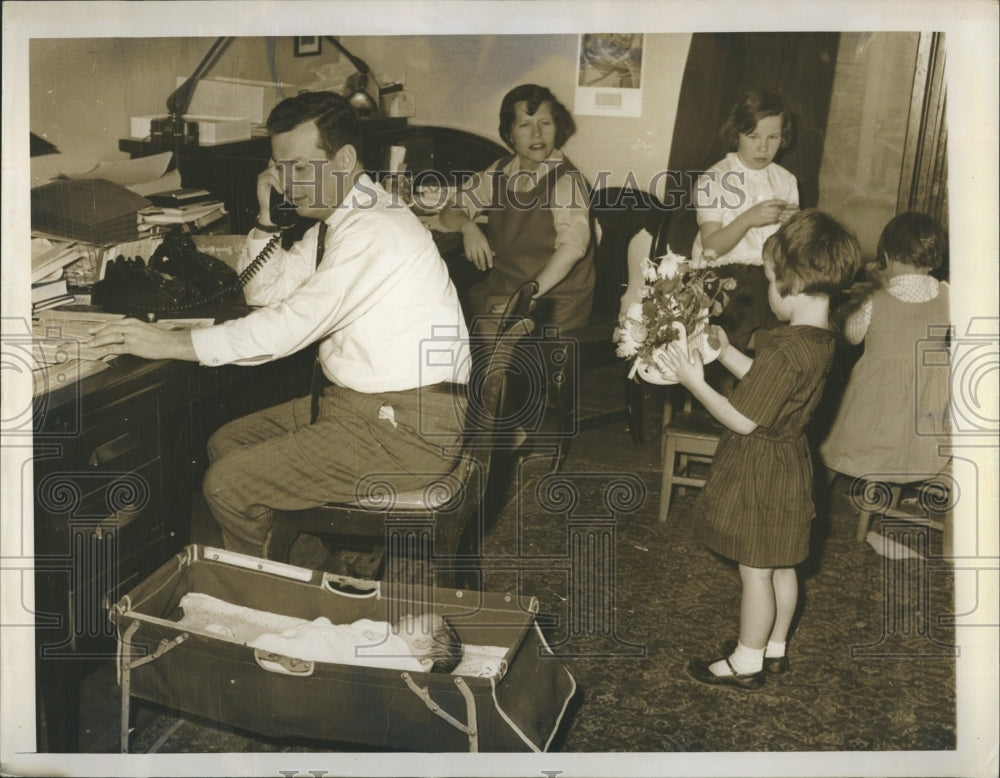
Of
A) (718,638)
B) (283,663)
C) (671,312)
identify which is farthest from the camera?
(718,638)

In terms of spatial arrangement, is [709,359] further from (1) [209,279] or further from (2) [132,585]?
(2) [132,585]

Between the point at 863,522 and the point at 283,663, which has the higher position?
the point at 863,522

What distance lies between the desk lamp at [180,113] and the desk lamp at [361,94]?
0.32 meters

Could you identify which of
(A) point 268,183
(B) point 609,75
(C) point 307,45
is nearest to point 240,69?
(C) point 307,45

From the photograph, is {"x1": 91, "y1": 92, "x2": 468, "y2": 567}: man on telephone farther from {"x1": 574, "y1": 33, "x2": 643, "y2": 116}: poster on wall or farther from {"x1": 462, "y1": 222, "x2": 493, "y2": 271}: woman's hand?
{"x1": 574, "y1": 33, "x2": 643, "y2": 116}: poster on wall

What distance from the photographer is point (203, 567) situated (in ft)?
8.41

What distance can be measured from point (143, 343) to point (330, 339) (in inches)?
17.7

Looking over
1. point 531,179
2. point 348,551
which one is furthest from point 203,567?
point 531,179

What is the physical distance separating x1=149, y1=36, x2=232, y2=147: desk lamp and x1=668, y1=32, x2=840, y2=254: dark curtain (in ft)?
3.89

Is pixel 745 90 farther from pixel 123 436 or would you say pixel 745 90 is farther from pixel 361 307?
pixel 123 436

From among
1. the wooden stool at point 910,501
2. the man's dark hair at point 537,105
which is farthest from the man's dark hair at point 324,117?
the wooden stool at point 910,501

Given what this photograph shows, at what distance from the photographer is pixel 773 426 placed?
2504 millimetres

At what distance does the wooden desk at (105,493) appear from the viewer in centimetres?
255

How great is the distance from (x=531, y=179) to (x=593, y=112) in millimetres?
233
